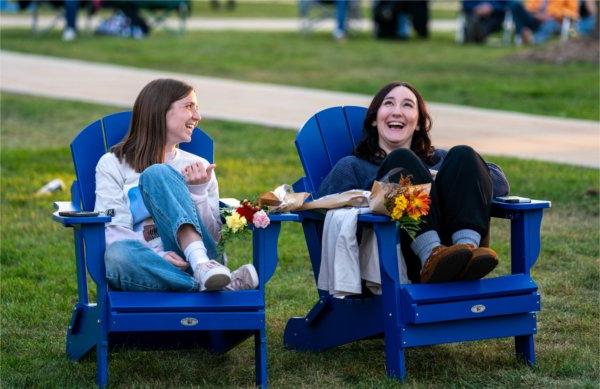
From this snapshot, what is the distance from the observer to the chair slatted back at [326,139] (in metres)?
6.03

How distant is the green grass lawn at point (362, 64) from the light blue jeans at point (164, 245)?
7.83m

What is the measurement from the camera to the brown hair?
5.64 metres

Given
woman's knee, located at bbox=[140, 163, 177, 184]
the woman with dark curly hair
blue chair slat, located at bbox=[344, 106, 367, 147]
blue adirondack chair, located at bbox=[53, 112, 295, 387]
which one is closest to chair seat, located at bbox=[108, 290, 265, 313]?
blue adirondack chair, located at bbox=[53, 112, 295, 387]

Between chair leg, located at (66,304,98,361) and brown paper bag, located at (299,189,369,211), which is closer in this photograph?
chair leg, located at (66,304,98,361)

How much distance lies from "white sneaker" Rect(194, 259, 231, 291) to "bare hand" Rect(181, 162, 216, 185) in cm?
49

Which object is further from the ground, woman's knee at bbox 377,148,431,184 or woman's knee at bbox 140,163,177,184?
woman's knee at bbox 140,163,177,184

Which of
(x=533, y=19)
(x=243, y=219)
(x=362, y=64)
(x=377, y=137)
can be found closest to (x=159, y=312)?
(x=243, y=219)

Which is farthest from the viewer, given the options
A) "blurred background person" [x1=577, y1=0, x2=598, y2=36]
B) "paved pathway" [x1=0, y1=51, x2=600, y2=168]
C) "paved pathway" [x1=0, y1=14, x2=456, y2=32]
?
"paved pathway" [x1=0, y1=14, x2=456, y2=32]

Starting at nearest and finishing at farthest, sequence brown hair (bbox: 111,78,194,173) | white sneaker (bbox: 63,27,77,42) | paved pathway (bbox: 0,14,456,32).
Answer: brown hair (bbox: 111,78,194,173), white sneaker (bbox: 63,27,77,42), paved pathway (bbox: 0,14,456,32)

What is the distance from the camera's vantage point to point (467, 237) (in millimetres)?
5387

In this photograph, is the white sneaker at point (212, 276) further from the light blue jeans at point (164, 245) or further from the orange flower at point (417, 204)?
the orange flower at point (417, 204)

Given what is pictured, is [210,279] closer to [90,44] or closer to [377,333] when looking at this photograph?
[377,333]

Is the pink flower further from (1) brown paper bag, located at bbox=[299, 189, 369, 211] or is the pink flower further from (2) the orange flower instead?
(2) the orange flower

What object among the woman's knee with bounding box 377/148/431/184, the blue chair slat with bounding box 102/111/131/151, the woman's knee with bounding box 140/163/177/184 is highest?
the blue chair slat with bounding box 102/111/131/151
